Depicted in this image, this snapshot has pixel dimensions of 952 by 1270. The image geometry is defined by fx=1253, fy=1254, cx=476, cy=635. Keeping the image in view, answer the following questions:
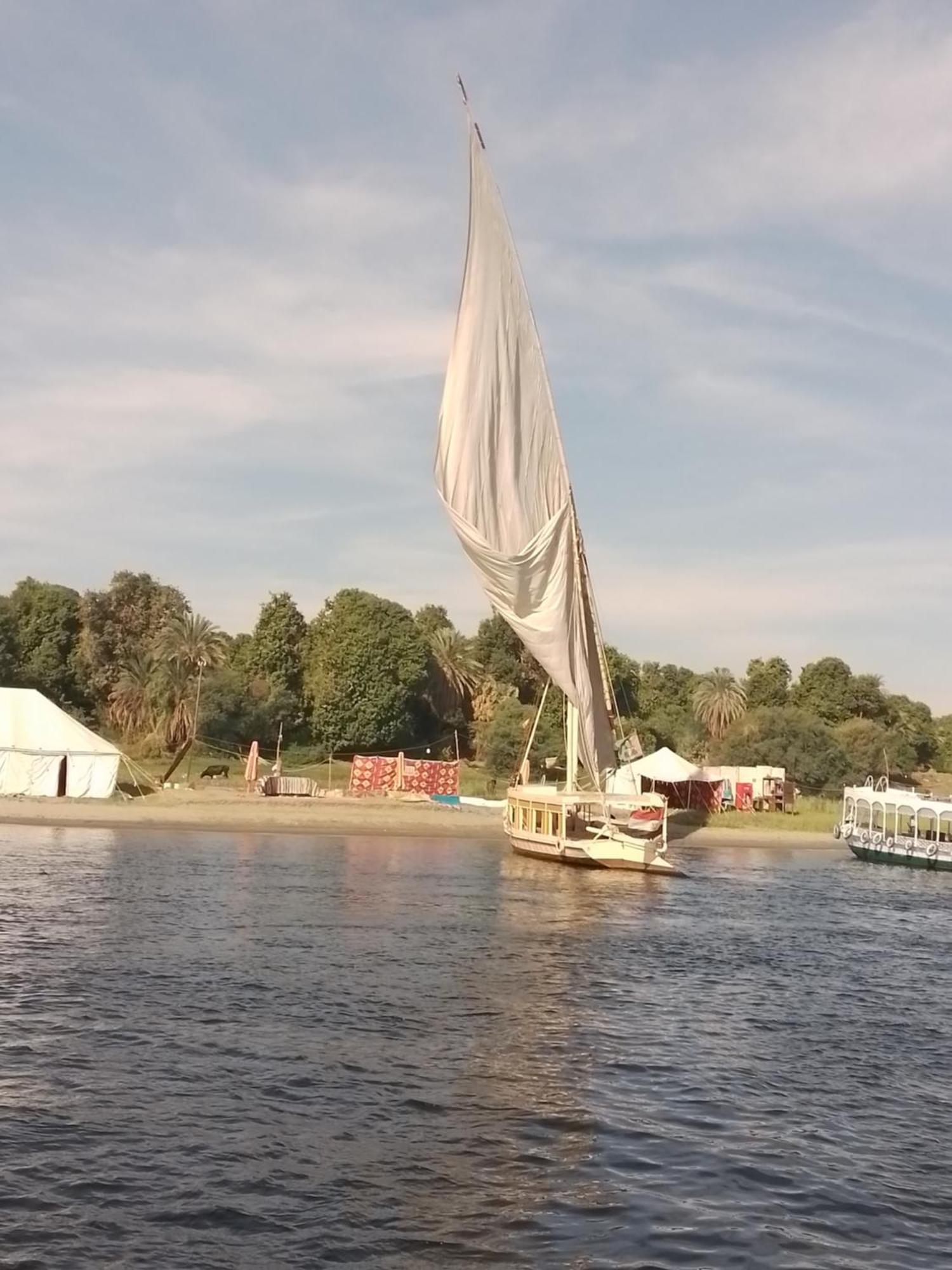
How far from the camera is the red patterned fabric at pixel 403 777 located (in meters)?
71.2

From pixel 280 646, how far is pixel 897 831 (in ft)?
154

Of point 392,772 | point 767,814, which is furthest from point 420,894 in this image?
point 767,814

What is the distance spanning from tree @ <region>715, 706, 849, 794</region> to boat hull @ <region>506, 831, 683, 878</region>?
36.5 m

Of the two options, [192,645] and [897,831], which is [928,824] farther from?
[192,645]

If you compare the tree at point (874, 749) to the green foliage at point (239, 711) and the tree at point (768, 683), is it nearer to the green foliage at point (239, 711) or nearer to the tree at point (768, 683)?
the tree at point (768, 683)

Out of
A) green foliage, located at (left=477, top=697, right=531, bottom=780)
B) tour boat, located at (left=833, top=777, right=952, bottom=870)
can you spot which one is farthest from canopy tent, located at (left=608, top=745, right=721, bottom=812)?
green foliage, located at (left=477, top=697, right=531, bottom=780)

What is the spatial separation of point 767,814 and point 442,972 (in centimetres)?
5362

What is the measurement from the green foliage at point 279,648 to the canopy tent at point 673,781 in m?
27.5

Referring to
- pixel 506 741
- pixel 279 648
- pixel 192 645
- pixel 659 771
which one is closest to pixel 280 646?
pixel 279 648

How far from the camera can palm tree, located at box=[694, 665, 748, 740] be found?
341ft

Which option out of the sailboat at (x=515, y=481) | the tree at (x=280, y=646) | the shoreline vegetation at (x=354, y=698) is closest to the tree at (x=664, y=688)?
the shoreline vegetation at (x=354, y=698)

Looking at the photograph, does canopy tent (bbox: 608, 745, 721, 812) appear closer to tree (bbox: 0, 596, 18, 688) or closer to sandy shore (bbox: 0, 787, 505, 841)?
sandy shore (bbox: 0, 787, 505, 841)

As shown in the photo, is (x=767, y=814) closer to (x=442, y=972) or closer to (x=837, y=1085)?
(x=442, y=972)

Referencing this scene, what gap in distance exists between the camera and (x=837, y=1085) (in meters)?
17.3
